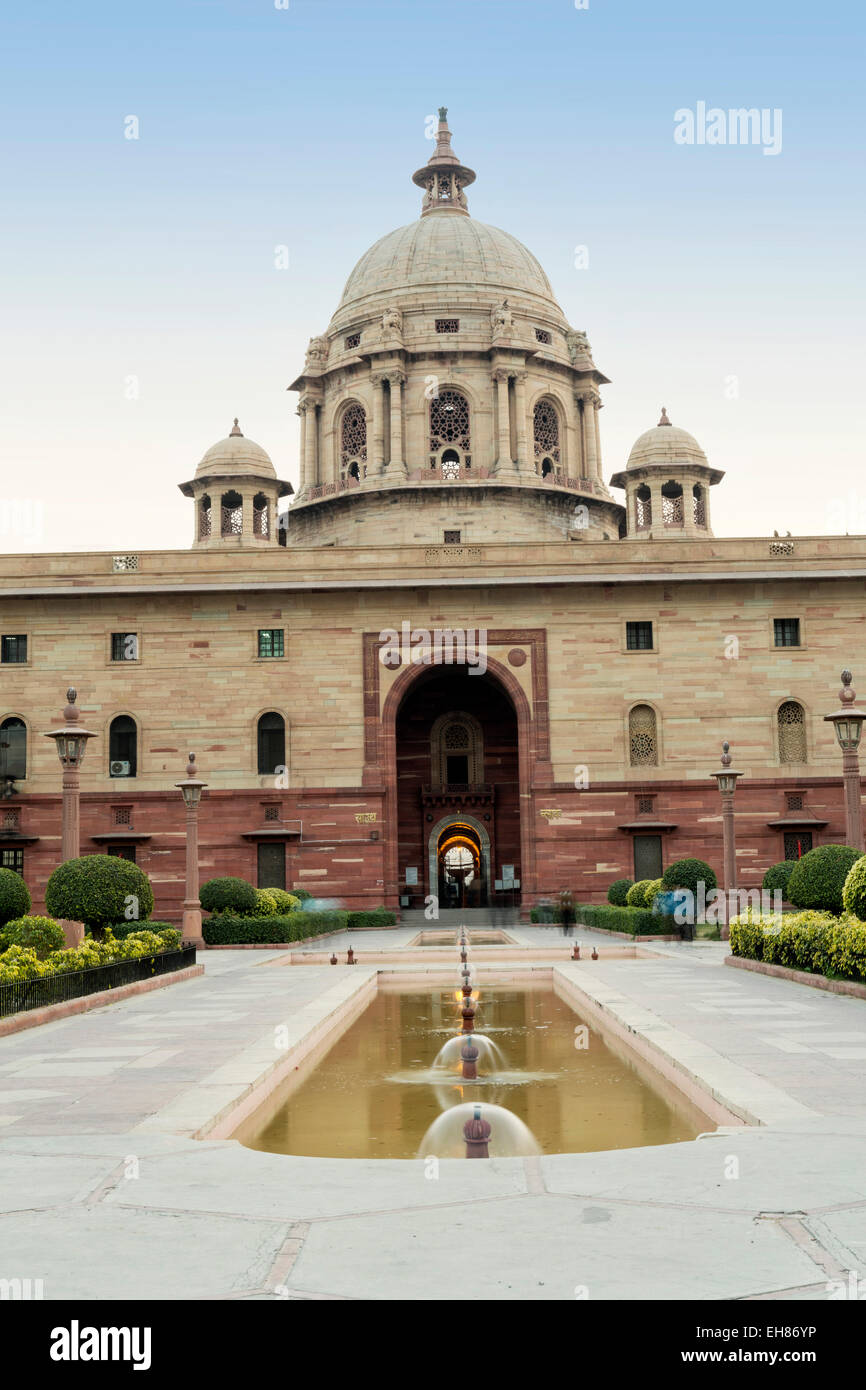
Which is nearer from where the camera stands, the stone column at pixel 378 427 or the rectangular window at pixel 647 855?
the rectangular window at pixel 647 855

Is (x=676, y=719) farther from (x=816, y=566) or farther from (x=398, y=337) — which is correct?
(x=398, y=337)

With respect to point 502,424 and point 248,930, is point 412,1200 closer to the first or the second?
point 248,930

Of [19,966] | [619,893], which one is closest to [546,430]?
[619,893]

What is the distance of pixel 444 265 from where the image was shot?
5319 centimetres

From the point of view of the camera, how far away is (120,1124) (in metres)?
8.25

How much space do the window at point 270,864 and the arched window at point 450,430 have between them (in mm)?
18261

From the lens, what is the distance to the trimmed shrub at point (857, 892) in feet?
53.3

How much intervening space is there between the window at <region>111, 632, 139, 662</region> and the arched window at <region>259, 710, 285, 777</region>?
443 centimetres

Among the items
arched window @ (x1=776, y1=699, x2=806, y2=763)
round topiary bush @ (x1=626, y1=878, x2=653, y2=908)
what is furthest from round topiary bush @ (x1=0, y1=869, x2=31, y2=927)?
arched window @ (x1=776, y1=699, x2=806, y2=763)

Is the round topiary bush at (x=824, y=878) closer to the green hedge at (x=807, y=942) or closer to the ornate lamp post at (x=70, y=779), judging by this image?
the green hedge at (x=807, y=942)

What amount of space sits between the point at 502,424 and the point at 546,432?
320 cm

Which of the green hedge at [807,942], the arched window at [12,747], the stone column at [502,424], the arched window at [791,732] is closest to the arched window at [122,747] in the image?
the arched window at [12,747]

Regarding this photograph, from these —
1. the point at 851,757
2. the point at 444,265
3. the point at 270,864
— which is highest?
the point at 444,265
